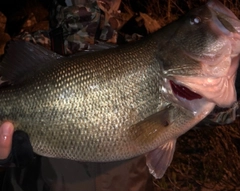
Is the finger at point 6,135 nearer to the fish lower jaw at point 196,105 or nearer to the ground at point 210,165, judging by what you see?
the fish lower jaw at point 196,105

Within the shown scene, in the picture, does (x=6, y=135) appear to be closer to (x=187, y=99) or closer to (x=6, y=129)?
(x=6, y=129)

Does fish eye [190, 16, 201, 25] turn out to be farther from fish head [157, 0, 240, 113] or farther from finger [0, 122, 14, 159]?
finger [0, 122, 14, 159]

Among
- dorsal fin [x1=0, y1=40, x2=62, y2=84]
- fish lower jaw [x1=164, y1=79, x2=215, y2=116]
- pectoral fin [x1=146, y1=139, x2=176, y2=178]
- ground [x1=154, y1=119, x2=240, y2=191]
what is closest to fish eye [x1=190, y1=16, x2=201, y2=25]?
fish lower jaw [x1=164, y1=79, x2=215, y2=116]

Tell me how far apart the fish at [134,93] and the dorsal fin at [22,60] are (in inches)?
1.1

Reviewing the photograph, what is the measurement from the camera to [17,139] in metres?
2.28

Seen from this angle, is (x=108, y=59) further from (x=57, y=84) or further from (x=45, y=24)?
(x=45, y=24)

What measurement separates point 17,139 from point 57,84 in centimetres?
36

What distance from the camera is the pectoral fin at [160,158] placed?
2.33 meters

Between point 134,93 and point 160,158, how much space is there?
0.41 meters

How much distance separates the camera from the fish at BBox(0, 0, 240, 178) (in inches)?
85.0

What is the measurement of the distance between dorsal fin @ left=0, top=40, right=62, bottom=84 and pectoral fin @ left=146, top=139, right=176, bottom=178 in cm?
75

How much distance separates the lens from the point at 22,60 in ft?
7.90


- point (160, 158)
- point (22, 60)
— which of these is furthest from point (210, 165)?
point (22, 60)

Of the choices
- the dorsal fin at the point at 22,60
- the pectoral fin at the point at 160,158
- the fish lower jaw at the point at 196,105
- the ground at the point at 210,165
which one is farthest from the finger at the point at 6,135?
the ground at the point at 210,165
